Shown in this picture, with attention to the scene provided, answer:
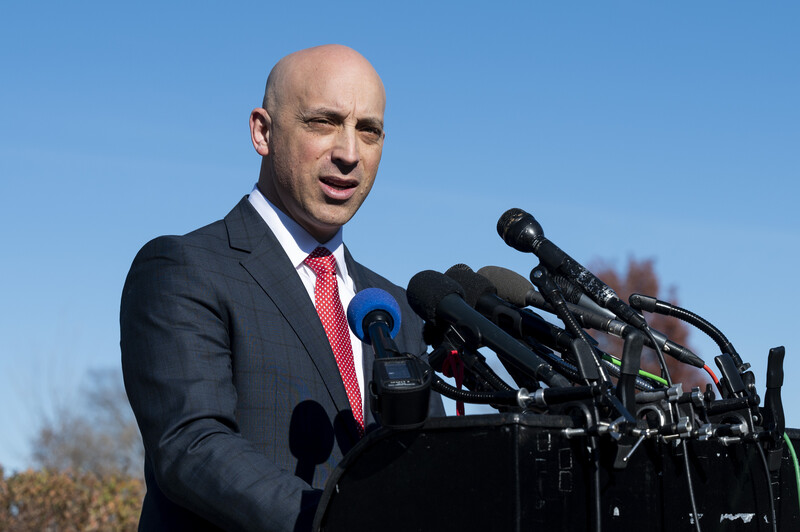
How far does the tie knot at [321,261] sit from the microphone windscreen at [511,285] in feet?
2.43

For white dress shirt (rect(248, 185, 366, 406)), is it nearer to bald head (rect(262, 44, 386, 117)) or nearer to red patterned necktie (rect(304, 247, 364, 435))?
red patterned necktie (rect(304, 247, 364, 435))

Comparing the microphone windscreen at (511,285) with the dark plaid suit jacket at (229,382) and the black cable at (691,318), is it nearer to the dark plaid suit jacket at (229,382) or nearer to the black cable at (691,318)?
the black cable at (691,318)

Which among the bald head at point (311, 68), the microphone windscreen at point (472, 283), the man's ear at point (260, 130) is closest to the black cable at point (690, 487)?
the microphone windscreen at point (472, 283)

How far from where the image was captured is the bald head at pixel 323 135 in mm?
3133

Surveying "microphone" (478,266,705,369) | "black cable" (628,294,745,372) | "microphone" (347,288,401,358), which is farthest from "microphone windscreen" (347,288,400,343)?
"black cable" (628,294,745,372)

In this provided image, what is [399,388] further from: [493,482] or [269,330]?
[269,330]

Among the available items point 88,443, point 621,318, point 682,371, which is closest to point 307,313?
point 621,318

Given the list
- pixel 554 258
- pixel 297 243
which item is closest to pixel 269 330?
pixel 297 243

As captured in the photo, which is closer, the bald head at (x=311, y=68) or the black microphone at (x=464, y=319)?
the black microphone at (x=464, y=319)

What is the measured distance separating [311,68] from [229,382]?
1174 millimetres

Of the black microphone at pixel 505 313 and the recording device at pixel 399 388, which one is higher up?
the black microphone at pixel 505 313

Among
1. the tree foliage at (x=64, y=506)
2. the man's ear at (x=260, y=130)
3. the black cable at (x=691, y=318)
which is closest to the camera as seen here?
the black cable at (x=691, y=318)

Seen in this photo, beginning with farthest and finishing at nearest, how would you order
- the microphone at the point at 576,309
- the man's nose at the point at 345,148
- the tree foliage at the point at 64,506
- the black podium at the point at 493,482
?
the tree foliage at the point at 64,506, the man's nose at the point at 345,148, the microphone at the point at 576,309, the black podium at the point at 493,482

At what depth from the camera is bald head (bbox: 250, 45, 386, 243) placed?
3133mm
